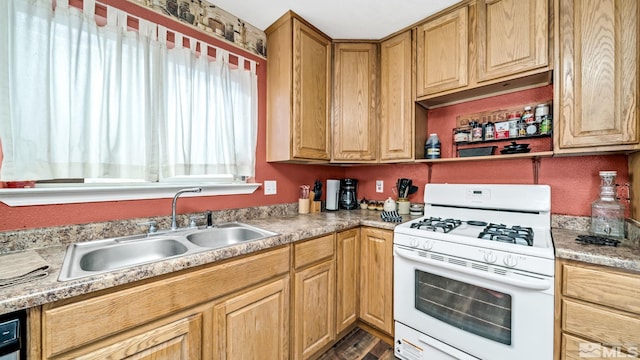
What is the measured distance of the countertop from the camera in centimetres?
70

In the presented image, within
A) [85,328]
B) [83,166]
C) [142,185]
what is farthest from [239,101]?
[85,328]

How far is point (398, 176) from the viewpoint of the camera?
7.74 feet

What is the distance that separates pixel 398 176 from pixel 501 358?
148 cm

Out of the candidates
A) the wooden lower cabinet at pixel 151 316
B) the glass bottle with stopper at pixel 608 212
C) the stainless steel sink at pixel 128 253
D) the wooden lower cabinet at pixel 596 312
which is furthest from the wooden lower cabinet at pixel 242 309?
the glass bottle with stopper at pixel 608 212

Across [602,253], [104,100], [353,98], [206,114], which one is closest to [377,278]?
[602,253]

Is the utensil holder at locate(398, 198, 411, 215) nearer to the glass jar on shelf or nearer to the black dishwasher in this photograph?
the glass jar on shelf

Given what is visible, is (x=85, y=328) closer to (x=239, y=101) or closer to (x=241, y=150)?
(x=241, y=150)

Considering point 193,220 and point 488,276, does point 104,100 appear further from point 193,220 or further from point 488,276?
point 488,276

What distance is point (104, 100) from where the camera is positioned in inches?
49.8

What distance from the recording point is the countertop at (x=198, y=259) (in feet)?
2.29

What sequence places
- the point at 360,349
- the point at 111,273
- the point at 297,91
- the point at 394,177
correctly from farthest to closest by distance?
the point at 394,177
the point at 297,91
the point at 360,349
the point at 111,273

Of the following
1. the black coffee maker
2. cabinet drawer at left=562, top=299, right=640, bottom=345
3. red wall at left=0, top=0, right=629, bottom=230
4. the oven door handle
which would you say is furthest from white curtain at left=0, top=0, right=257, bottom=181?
cabinet drawer at left=562, top=299, right=640, bottom=345

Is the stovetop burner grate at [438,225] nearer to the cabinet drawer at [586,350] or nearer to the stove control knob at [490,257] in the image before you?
the stove control knob at [490,257]

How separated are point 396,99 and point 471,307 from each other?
1559 millimetres
